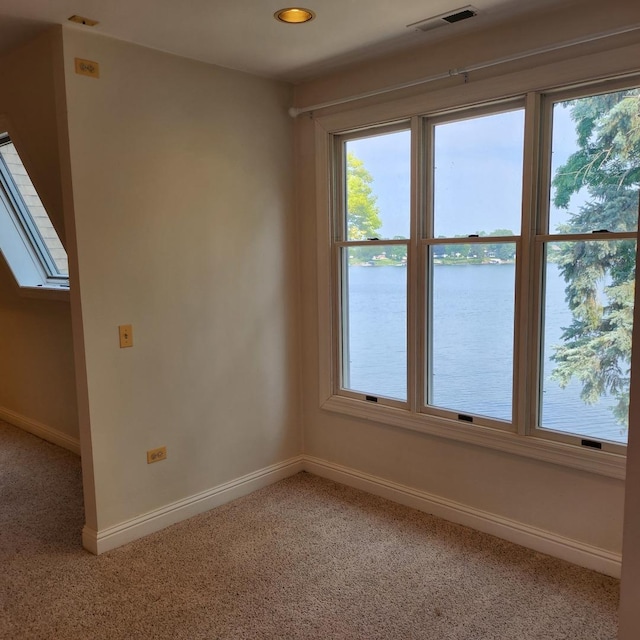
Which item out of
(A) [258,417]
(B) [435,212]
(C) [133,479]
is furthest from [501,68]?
(C) [133,479]

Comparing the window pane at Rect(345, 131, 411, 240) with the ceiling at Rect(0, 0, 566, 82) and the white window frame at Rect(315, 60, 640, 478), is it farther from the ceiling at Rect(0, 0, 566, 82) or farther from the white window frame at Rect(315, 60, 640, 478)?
the ceiling at Rect(0, 0, 566, 82)

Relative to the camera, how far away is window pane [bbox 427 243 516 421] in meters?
2.80

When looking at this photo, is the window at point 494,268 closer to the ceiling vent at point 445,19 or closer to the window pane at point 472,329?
the window pane at point 472,329

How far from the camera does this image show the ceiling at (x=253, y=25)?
2311 millimetres

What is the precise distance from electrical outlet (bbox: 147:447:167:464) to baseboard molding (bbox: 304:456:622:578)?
1072mm

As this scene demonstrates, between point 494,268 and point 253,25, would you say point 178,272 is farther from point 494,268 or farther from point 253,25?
Result: point 494,268

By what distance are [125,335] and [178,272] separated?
0.45 m

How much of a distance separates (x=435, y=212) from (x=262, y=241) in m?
1.07

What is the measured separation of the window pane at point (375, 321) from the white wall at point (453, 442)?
201mm

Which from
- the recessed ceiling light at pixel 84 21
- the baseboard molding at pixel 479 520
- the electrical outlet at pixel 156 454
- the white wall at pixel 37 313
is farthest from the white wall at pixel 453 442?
the white wall at pixel 37 313

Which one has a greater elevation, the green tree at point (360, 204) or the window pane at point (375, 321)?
the green tree at point (360, 204)

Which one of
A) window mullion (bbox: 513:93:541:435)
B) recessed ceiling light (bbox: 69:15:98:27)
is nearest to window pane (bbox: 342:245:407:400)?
window mullion (bbox: 513:93:541:435)

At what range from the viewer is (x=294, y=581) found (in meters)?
2.51

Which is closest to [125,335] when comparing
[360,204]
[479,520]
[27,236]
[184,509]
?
[184,509]
